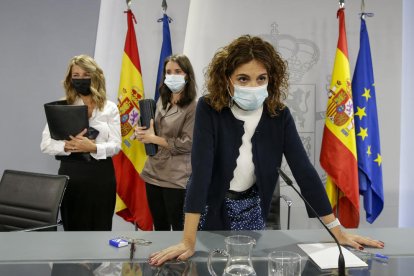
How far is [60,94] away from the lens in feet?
12.1

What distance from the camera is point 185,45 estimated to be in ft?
11.1

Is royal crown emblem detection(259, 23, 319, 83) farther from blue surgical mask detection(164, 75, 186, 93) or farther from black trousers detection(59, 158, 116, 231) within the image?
black trousers detection(59, 158, 116, 231)

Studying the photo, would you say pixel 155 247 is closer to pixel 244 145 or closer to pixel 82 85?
pixel 244 145

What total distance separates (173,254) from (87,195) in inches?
57.6

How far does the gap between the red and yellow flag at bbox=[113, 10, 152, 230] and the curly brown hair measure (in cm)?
170

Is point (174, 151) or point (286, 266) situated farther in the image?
point (174, 151)

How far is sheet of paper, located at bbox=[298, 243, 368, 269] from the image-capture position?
4.35 ft

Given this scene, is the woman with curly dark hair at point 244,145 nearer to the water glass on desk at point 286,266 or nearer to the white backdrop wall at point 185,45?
the water glass on desk at point 286,266

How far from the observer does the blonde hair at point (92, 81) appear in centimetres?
267

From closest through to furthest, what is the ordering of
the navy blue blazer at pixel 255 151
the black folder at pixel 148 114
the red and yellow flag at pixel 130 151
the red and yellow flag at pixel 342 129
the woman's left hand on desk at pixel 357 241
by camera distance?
the woman's left hand on desk at pixel 357 241 → the navy blue blazer at pixel 255 151 → the black folder at pixel 148 114 → the red and yellow flag at pixel 342 129 → the red and yellow flag at pixel 130 151

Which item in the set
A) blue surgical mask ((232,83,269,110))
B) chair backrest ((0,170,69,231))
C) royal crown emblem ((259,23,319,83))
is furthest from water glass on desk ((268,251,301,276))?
royal crown emblem ((259,23,319,83))

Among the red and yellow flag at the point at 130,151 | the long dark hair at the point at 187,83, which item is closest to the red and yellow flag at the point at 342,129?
the long dark hair at the point at 187,83

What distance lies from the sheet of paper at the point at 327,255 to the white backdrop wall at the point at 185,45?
1.91 meters

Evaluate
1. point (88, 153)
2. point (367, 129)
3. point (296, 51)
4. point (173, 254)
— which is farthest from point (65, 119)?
point (367, 129)
